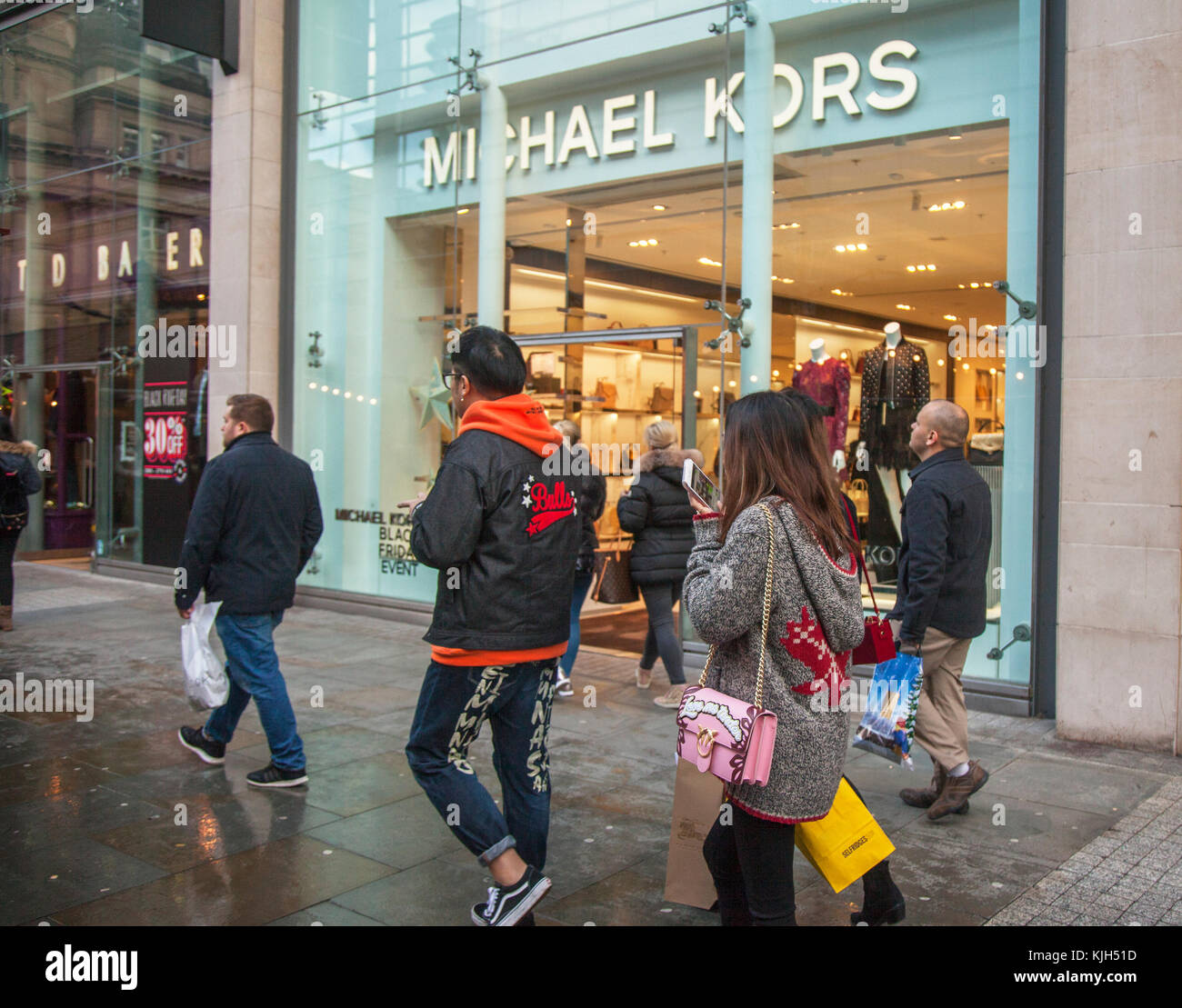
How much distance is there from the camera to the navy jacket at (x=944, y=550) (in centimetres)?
468

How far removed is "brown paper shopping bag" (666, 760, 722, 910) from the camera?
11.5ft

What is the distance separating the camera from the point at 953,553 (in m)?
4.86

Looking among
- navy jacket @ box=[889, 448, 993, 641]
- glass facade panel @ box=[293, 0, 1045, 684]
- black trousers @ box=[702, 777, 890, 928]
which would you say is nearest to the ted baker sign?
glass facade panel @ box=[293, 0, 1045, 684]

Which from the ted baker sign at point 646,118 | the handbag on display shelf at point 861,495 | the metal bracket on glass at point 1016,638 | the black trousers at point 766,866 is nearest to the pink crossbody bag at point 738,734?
the black trousers at point 766,866

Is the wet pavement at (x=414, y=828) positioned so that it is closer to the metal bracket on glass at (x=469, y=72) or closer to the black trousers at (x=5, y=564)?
the black trousers at (x=5, y=564)

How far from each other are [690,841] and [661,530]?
12.5ft

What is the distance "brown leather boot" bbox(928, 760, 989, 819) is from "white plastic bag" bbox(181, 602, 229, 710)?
3.50m

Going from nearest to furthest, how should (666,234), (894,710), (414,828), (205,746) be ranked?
(894,710) < (414,828) < (205,746) < (666,234)

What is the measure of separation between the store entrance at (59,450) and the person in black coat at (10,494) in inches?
269

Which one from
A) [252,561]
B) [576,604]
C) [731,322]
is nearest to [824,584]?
[252,561]

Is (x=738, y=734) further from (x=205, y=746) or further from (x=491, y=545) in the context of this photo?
(x=205, y=746)

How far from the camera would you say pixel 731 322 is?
8453mm
